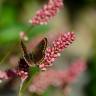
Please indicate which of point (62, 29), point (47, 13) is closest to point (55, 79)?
point (47, 13)

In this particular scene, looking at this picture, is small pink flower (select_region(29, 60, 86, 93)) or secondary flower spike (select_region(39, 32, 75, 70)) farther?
small pink flower (select_region(29, 60, 86, 93))

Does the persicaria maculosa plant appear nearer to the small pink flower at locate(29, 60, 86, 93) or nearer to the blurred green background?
the blurred green background

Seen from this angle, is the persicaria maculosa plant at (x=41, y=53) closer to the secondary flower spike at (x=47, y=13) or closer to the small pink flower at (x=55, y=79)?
the secondary flower spike at (x=47, y=13)

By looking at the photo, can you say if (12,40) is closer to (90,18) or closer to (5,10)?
(5,10)

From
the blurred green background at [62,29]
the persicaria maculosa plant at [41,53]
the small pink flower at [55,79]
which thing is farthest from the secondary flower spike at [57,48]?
the small pink flower at [55,79]

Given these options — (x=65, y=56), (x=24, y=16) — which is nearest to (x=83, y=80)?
(x=65, y=56)

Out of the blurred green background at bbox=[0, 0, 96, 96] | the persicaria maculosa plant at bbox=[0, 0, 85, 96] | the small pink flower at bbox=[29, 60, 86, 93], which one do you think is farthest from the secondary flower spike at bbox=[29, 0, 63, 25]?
the small pink flower at bbox=[29, 60, 86, 93]
